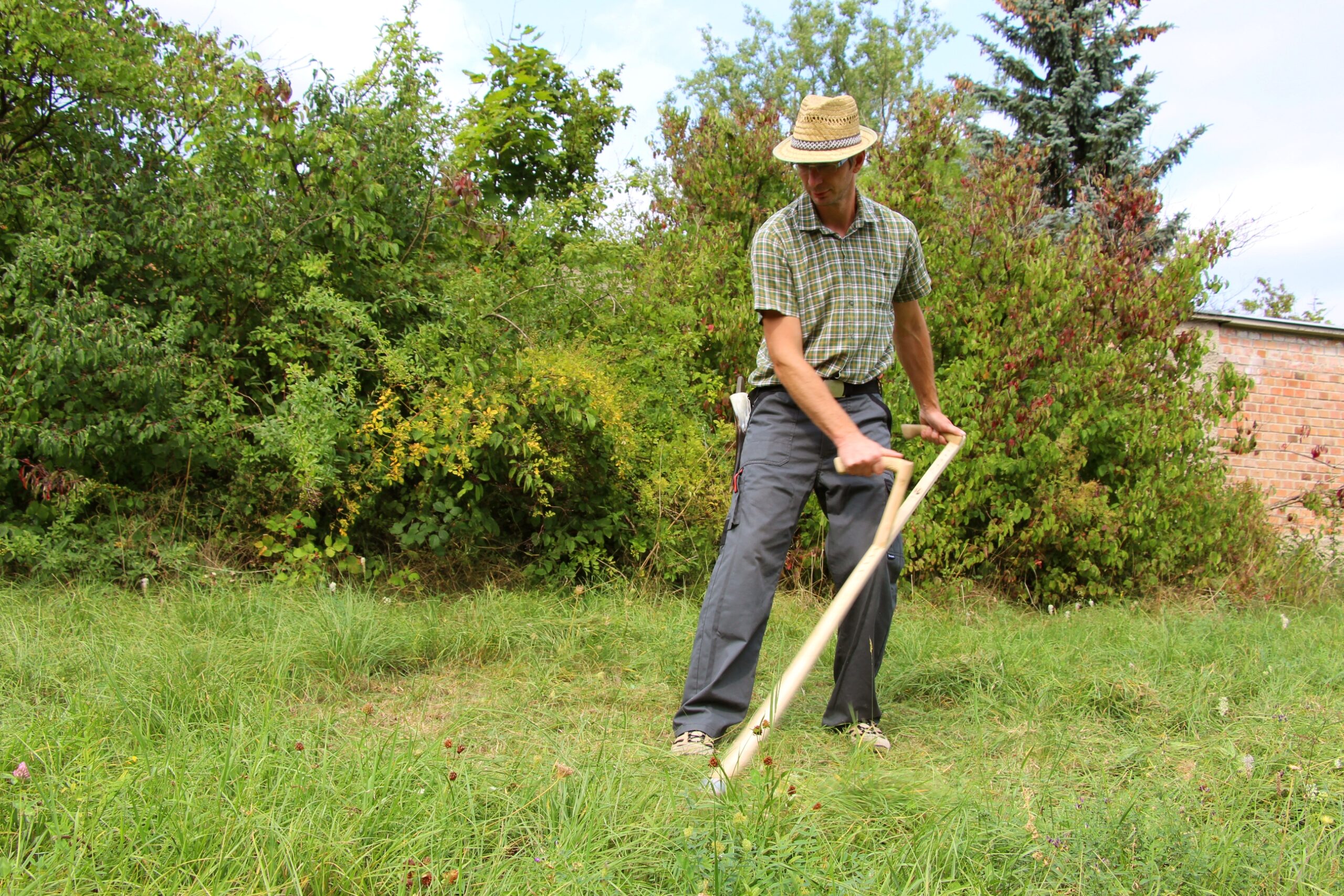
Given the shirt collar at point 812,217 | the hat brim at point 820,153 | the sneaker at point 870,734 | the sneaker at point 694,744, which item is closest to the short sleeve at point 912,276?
the shirt collar at point 812,217

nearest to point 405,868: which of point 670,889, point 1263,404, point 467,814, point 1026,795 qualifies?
point 467,814

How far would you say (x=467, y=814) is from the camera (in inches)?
80.5

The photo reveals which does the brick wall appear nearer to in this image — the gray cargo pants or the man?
the man

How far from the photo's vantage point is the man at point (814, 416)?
9.63ft

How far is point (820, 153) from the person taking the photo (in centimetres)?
293

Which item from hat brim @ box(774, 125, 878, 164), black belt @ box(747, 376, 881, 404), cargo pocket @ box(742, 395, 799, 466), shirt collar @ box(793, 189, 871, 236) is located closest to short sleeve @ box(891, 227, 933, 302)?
shirt collar @ box(793, 189, 871, 236)

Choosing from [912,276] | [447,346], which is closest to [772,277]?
[912,276]

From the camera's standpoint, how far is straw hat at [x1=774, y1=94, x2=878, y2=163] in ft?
9.58

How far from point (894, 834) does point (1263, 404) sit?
24.9 feet

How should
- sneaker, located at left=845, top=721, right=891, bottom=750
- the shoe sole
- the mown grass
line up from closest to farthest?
the mown grass < the shoe sole < sneaker, located at left=845, top=721, right=891, bottom=750

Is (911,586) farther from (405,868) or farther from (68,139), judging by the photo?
(68,139)

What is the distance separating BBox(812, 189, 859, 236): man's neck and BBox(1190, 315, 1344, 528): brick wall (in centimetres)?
612

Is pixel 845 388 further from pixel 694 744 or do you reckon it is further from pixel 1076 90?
pixel 1076 90

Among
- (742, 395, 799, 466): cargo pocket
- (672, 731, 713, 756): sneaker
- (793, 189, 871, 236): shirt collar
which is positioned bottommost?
(672, 731, 713, 756): sneaker
